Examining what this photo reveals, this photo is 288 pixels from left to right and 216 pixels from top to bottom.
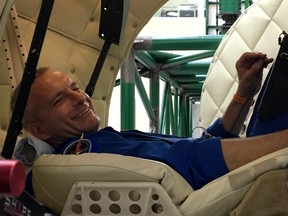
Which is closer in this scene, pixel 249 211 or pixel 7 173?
pixel 7 173

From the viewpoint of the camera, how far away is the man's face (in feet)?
4.50

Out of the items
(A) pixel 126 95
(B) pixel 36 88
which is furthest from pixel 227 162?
(A) pixel 126 95

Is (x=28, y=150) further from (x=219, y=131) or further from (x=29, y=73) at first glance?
(x=219, y=131)

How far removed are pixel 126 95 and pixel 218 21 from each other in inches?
42.4

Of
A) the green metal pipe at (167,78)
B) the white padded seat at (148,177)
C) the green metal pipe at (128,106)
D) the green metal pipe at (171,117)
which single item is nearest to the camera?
the white padded seat at (148,177)

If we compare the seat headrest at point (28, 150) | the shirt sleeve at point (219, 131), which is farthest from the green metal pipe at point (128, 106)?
the seat headrest at point (28, 150)

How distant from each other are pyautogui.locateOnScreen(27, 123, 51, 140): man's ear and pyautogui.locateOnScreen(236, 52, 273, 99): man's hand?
606mm

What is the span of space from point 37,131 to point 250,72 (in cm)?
65

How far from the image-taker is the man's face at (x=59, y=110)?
4.50 ft

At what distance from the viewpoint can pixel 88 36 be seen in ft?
6.26

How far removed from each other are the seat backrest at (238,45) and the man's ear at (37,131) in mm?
933

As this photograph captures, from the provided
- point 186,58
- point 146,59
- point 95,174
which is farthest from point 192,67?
point 95,174

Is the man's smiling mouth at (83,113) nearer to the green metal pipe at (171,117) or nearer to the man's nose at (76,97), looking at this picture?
the man's nose at (76,97)

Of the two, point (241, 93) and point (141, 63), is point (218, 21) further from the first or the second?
point (241, 93)
